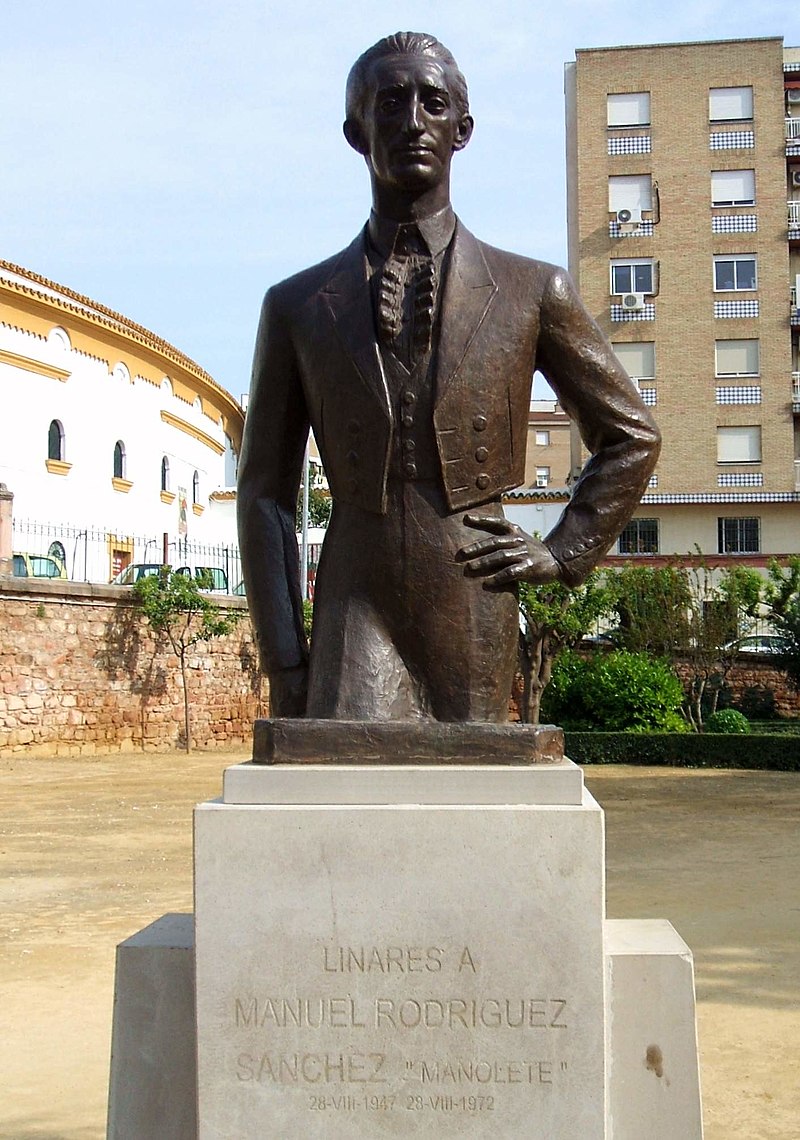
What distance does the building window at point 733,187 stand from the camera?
36500 millimetres

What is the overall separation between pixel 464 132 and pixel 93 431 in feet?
96.3

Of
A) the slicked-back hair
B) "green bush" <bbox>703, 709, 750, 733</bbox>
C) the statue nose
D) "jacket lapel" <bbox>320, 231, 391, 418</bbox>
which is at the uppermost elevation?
the slicked-back hair

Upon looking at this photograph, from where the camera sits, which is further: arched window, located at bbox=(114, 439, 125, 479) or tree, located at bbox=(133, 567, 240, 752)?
arched window, located at bbox=(114, 439, 125, 479)

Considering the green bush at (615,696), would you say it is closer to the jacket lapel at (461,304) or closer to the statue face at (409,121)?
the jacket lapel at (461,304)

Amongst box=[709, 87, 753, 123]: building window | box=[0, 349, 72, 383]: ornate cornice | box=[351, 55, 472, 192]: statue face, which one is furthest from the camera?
box=[709, 87, 753, 123]: building window

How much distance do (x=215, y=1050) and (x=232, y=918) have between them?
12.0 inches

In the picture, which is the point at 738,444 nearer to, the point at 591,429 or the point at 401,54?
the point at 591,429

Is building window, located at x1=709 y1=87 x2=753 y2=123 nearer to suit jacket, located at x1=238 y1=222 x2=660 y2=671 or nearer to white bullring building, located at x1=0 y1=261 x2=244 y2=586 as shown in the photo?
white bullring building, located at x1=0 y1=261 x2=244 y2=586

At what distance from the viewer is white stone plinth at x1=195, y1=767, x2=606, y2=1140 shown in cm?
307

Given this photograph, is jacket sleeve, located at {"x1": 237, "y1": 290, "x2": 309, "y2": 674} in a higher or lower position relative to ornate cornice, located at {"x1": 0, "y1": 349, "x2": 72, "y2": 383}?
lower

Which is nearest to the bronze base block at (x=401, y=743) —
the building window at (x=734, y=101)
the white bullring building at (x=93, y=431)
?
the white bullring building at (x=93, y=431)

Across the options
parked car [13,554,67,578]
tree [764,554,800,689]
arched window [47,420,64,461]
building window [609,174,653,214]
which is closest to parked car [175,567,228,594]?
parked car [13,554,67,578]

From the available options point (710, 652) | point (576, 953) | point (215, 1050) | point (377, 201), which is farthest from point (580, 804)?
point (710, 652)

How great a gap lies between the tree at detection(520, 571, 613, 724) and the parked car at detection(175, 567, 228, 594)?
5.96 metres
